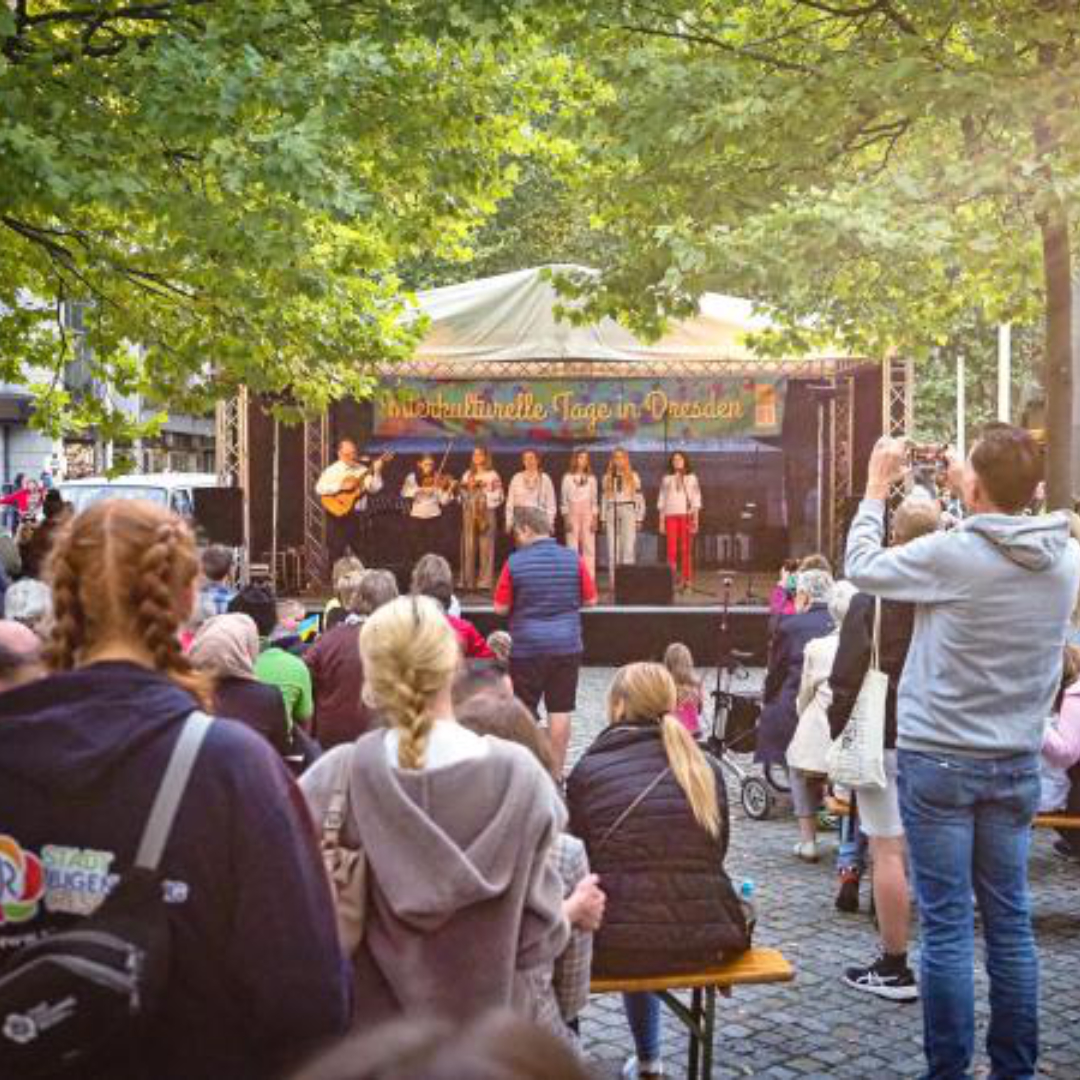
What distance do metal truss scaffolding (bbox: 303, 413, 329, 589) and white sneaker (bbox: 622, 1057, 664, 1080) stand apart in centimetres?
1687

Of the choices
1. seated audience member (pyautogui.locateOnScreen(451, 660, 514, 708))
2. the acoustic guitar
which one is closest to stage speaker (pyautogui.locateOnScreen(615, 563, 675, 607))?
the acoustic guitar

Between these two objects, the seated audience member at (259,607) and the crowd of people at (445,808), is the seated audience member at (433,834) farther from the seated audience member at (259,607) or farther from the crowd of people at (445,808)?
the seated audience member at (259,607)

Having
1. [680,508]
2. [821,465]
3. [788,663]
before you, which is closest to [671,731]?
[788,663]

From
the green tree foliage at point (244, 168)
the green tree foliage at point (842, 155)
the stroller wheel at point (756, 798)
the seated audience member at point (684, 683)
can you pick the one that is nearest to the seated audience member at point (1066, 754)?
the seated audience member at point (684, 683)

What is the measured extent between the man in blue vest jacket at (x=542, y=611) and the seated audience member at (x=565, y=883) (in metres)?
5.81

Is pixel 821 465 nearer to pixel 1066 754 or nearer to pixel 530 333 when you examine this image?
pixel 530 333

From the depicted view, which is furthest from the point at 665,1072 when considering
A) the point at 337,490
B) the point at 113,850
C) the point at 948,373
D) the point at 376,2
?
the point at 948,373

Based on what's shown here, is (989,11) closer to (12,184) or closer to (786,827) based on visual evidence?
(786,827)

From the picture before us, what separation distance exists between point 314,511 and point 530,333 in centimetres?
628

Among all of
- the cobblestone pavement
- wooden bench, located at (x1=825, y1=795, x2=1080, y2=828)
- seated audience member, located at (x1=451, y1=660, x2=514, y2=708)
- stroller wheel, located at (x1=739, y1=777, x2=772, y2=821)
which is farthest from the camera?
stroller wheel, located at (x1=739, y1=777, x2=772, y2=821)

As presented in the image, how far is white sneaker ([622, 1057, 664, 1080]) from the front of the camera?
17.1 feet

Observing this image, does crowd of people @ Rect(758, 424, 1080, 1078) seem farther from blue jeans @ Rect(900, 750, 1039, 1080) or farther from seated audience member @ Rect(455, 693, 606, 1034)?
seated audience member @ Rect(455, 693, 606, 1034)

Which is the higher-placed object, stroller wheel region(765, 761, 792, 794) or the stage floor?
the stage floor

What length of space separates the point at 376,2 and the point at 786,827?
5823 mm
